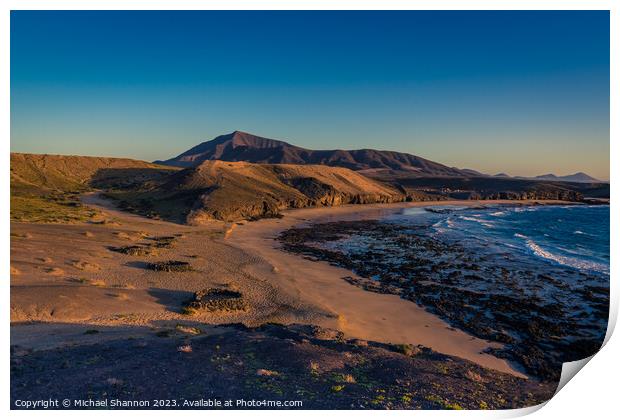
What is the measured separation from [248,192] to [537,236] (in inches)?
1874

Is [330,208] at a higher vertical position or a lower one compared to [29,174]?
lower

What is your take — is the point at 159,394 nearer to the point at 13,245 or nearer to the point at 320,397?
the point at 320,397

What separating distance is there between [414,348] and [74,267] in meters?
21.4

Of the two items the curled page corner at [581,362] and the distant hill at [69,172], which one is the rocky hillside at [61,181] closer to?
the distant hill at [69,172]

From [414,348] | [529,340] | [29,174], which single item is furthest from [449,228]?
[29,174]

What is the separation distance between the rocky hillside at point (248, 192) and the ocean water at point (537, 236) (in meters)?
21.6

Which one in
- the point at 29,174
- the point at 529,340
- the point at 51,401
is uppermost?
the point at 29,174

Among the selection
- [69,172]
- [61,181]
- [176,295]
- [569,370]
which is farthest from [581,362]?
[69,172]

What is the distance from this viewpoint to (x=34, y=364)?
11078mm

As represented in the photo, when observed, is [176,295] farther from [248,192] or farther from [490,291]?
[248,192]

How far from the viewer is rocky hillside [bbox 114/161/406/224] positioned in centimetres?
5606

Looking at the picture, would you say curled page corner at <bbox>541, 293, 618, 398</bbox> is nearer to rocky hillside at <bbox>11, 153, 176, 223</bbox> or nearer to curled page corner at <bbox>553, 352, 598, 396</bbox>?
curled page corner at <bbox>553, 352, 598, 396</bbox>

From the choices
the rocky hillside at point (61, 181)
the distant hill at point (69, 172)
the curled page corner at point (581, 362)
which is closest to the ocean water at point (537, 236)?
A: the curled page corner at point (581, 362)

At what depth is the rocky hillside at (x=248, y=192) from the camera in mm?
56062
